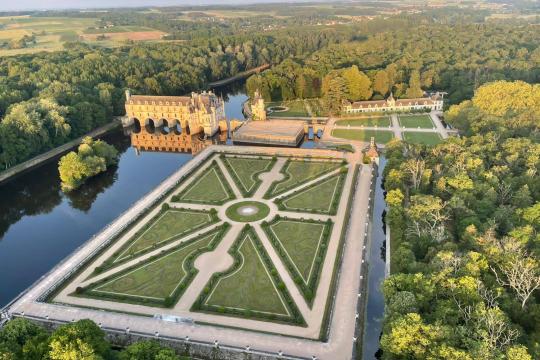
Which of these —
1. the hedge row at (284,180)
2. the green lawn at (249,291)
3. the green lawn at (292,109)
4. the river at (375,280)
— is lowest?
the river at (375,280)

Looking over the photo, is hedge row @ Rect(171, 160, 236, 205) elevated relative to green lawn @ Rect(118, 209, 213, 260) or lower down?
elevated

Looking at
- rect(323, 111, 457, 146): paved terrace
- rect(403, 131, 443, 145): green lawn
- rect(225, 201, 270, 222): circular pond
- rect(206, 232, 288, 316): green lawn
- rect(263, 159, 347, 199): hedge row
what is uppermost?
rect(323, 111, 457, 146): paved terrace

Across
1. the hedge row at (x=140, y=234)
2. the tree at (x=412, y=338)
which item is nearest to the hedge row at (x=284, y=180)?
the hedge row at (x=140, y=234)

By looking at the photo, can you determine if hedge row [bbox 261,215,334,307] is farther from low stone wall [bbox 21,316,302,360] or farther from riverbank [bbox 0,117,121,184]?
riverbank [bbox 0,117,121,184]

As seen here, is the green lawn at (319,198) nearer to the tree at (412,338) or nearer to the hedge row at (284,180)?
the hedge row at (284,180)

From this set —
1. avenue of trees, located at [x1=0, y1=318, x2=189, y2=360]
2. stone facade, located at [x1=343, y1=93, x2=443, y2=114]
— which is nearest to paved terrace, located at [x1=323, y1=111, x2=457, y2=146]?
stone facade, located at [x1=343, y1=93, x2=443, y2=114]

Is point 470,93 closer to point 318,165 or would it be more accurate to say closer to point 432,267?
point 318,165

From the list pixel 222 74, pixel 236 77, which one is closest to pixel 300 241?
pixel 222 74
